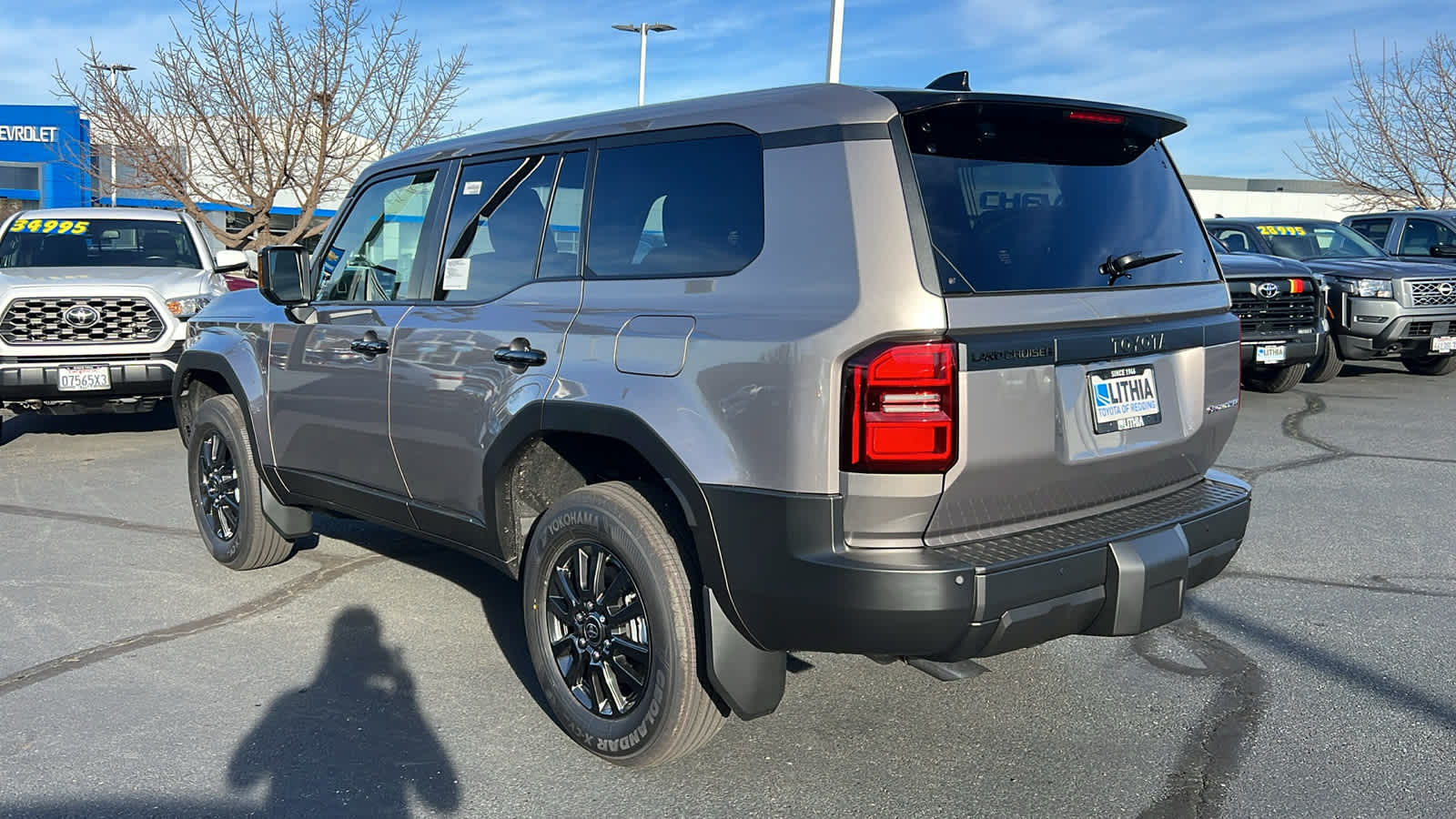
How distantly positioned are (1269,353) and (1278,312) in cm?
38

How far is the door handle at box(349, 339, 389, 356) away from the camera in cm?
437

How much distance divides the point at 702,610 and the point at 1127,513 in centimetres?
123

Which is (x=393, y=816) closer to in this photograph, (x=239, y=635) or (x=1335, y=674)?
(x=239, y=635)

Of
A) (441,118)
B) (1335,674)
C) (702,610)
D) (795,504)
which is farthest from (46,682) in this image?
(441,118)

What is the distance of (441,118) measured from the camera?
18.4 meters

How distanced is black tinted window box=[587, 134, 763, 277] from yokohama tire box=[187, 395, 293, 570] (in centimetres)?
245

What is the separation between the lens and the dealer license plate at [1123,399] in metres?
3.26

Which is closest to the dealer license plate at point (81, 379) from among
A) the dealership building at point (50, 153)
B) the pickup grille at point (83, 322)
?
the pickup grille at point (83, 322)

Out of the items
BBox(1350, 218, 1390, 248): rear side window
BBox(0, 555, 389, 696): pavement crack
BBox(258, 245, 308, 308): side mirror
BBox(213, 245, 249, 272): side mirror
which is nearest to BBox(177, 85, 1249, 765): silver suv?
BBox(258, 245, 308, 308): side mirror

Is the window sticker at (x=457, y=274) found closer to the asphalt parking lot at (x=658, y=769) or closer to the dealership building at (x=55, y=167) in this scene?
the asphalt parking lot at (x=658, y=769)

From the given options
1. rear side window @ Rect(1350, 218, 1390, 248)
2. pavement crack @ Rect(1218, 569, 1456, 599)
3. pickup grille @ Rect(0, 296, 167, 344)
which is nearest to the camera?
pavement crack @ Rect(1218, 569, 1456, 599)

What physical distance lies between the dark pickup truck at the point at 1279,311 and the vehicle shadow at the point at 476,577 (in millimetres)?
7732

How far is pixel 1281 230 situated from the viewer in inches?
516

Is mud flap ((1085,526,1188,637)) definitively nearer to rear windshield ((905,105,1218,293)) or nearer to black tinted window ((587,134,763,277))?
rear windshield ((905,105,1218,293))
